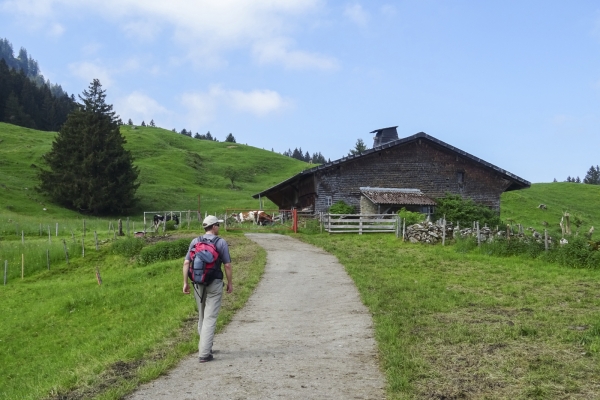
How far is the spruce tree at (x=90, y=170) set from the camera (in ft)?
182

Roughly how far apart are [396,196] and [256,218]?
10096 mm

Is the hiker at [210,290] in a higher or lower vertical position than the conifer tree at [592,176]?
lower

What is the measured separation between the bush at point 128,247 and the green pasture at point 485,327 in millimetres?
12668

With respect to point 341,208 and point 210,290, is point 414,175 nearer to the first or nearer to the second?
point 341,208

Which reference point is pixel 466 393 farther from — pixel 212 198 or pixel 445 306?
pixel 212 198

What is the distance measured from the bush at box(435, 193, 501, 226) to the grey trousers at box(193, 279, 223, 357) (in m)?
28.8

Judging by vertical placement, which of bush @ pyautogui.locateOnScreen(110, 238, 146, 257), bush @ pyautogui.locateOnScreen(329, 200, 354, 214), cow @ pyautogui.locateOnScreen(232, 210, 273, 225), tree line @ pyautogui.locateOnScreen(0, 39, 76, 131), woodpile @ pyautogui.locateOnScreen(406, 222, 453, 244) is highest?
tree line @ pyautogui.locateOnScreen(0, 39, 76, 131)

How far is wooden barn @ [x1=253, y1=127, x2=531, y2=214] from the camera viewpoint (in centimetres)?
3647

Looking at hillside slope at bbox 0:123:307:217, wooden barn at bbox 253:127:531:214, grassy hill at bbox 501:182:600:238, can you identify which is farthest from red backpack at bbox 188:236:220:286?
hillside slope at bbox 0:123:307:217

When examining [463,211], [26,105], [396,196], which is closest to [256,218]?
[396,196]

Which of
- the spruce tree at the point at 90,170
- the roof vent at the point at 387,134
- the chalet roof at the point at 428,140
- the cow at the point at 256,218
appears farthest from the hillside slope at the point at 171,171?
the chalet roof at the point at 428,140

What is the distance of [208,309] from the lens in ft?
26.4

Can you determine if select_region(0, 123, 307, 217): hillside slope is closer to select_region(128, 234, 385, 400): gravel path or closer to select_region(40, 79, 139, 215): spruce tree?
select_region(40, 79, 139, 215): spruce tree

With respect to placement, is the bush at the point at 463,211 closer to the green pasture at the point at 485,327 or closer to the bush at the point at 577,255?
the bush at the point at 577,255
